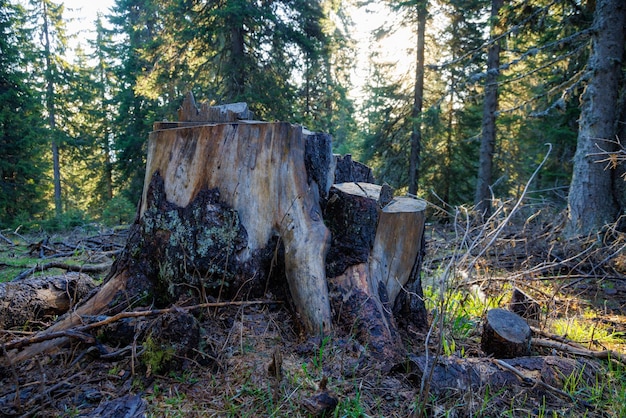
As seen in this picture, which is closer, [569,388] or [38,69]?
[569,388]

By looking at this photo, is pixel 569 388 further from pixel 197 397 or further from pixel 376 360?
pixel 197 397

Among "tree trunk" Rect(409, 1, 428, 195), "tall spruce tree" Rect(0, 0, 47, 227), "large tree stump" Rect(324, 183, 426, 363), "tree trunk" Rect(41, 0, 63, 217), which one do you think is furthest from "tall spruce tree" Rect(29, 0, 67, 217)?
"large tree stump" Rect(324, 183, 426, 363)

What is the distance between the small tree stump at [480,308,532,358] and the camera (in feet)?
9.18

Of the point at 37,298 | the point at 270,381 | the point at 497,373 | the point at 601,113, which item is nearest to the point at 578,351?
the point at 497,373

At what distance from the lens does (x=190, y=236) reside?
106 inches

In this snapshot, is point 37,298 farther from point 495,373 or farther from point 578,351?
point 578,351

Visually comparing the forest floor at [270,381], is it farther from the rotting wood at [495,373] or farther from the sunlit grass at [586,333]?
the sunlit grass at [586,333]

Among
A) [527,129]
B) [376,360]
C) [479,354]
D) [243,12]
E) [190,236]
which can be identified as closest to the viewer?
[376,360]

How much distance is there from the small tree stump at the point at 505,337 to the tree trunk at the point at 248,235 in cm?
79

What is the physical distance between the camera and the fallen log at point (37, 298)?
2.78m

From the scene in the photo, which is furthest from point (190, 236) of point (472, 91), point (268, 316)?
point (472, 91)

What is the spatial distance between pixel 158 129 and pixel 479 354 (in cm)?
325

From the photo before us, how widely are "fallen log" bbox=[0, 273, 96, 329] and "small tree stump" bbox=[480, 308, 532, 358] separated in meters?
3.28

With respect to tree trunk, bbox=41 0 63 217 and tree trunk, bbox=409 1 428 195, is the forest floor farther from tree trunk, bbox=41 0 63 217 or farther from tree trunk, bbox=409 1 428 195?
tree trunk, bbox=41 0 63 217
